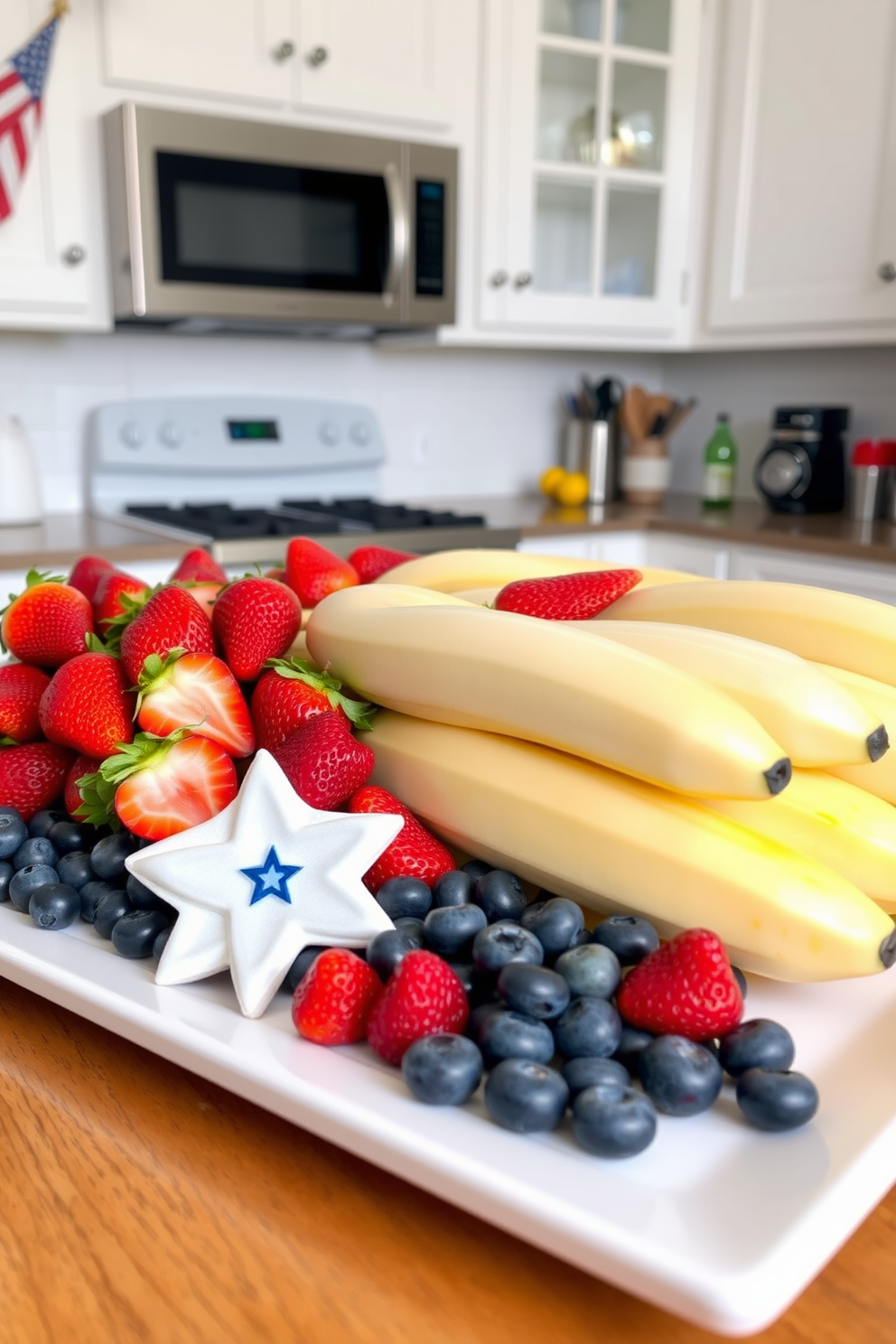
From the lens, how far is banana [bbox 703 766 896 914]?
65 cm

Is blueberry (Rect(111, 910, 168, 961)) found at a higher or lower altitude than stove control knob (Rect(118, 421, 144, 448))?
lower

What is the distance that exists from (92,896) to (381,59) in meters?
2.30

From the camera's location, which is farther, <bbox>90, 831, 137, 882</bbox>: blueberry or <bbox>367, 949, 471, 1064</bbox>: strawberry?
<bbox>90, 831, 137, 882</bbox>: blueberry

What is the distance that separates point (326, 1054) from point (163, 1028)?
9cm

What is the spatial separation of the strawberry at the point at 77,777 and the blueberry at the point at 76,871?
4 cm

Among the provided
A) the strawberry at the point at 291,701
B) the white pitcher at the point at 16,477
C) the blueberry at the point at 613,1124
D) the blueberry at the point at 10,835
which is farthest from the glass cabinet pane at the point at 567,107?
the blueberry at the point at 613,1124

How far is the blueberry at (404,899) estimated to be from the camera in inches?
25.3

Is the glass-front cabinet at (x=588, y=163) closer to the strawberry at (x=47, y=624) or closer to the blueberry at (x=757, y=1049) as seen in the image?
the strawberry at (x=47, y=624)

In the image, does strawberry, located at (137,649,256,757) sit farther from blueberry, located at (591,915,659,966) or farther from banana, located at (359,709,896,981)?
blueberry, located at (591,915,659,966)

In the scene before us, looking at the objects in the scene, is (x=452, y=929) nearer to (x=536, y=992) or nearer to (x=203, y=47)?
(x=536, y=992)

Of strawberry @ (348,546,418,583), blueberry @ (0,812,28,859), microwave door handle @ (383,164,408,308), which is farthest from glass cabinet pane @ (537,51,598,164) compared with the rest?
blueberry @ (0,812,28,859)

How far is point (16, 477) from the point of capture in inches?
93.7

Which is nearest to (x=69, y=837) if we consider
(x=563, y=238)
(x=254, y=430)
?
(x=254, y=430)

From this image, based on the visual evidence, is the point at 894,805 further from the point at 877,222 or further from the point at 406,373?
the point at 406,373
